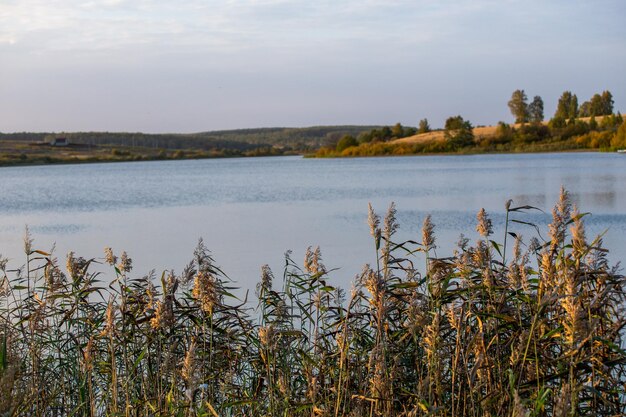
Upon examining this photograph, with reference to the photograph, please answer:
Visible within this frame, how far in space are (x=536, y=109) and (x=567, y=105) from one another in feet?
13.8

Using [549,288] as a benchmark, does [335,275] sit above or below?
below

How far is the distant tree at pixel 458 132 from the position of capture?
8169 centimetres

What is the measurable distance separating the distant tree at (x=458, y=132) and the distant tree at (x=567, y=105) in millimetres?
19087

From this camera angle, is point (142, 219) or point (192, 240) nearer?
point (192, 240)

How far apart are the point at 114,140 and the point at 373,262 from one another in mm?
127169

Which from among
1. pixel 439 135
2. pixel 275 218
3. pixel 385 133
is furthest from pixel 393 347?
pixel 385 133

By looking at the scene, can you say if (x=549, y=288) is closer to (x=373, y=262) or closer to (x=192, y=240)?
(x=373, y=262)

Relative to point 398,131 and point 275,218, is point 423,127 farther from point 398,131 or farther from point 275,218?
point 275,218

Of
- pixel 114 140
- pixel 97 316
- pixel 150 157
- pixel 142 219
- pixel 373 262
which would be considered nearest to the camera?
pixel 97 316

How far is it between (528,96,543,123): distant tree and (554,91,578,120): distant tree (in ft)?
10.3

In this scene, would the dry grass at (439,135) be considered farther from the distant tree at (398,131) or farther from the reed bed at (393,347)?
the reed bed at (393,347)

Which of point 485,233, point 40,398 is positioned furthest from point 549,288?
point 40,398

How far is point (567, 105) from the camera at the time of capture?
102 metres

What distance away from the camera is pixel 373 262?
1066cm
